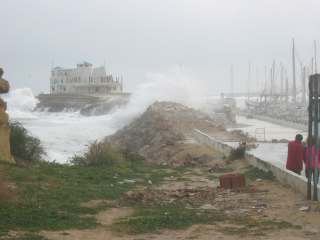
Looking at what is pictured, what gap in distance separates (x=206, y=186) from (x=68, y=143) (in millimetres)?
22907

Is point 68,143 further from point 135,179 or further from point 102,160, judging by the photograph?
point 135,179

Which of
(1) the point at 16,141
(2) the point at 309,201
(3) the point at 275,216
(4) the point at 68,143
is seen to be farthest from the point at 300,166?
(4) the point at 68,143

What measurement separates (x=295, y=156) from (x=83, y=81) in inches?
4425

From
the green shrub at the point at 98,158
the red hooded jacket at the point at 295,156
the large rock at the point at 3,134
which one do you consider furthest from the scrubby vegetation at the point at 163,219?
the green shrub at the point at 98,158

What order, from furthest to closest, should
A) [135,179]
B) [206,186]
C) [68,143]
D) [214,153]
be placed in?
[68,143] → [214,153] → [135,179] → [206,186]

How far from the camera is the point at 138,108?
58750 mm

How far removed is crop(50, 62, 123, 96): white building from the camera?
381ft

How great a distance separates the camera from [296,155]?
36.3ft

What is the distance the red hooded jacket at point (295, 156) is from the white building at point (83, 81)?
102435mm

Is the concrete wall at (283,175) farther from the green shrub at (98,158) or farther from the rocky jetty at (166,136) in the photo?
the green shrub at (98,158)

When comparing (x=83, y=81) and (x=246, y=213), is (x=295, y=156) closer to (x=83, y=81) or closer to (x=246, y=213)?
(x=246, y=213)

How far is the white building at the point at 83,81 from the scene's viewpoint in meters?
116

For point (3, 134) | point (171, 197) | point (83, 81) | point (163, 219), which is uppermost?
point (83, 81)

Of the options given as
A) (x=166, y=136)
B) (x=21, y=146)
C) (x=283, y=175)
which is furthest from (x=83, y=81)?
(x=283, y=175)
